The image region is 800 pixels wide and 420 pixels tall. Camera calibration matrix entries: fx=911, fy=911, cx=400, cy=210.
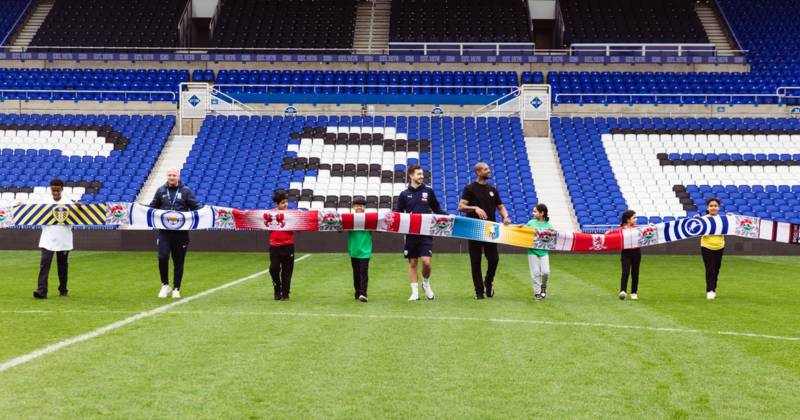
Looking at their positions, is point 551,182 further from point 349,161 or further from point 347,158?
point 347,158

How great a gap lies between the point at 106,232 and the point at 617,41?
1258 inches

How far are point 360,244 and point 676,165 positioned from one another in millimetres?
24606

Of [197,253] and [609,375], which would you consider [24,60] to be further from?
[609,375]

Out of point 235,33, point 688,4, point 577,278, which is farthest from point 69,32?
point 577,278

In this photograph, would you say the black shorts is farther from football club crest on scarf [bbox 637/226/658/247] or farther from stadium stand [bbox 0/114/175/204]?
stadium stand [bbox 0/114/175/204]

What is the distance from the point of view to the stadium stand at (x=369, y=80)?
44094mm

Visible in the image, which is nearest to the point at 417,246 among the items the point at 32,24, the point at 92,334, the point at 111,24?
the point at 92,334

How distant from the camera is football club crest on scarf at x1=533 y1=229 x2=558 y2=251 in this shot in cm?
1507

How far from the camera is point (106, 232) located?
1164 inches

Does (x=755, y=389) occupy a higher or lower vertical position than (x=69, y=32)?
lower

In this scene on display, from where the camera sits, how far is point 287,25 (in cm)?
5356

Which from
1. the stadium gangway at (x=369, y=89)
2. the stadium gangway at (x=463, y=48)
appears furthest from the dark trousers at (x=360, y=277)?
the stadium gangway at (x=463, y=48)

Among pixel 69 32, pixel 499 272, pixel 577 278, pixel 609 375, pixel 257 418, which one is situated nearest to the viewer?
pixel 257 418

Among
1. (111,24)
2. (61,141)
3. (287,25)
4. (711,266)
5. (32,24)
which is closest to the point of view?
(711,266)
